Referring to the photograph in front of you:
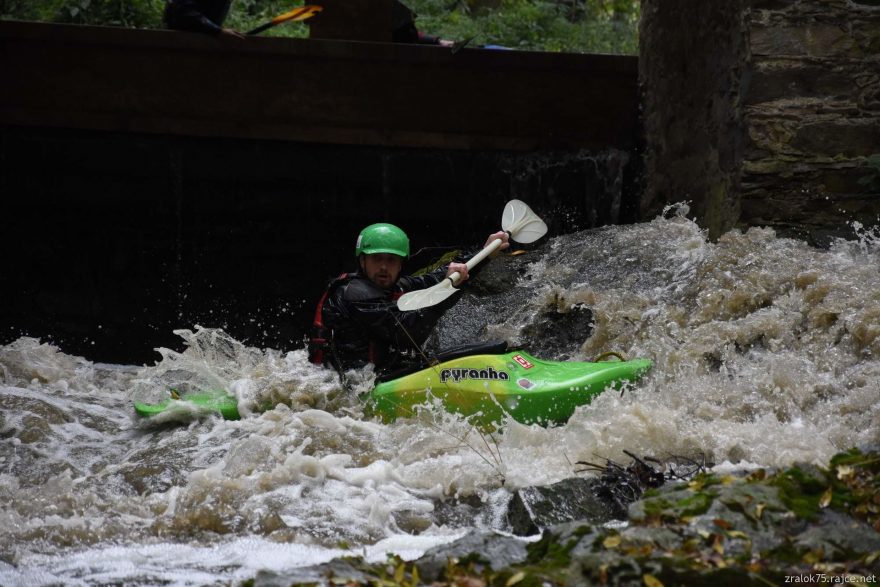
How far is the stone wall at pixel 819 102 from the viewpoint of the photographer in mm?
6609

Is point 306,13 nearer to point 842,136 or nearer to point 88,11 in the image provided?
point 88,11

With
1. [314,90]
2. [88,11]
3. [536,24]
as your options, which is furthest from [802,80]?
[88,11]

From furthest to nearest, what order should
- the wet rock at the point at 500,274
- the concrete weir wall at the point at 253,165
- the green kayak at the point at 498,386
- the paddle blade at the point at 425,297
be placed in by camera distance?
the concrete weir wall at the point at 253,165
the wet rock at the point at 500,274
the paddle blade at the point at 425,297
the green kayak at the point at 498,386

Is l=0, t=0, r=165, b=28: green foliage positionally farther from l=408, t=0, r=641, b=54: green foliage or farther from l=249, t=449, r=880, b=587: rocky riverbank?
l=249, t=449, r=880, b=587: rocky riverbank

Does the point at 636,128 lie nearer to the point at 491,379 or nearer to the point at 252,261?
the point at 252,261

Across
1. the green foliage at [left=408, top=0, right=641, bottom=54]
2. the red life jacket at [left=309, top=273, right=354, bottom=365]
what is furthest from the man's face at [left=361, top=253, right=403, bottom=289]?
the green foliage at [left=408, top=0, right=641, bottom=54]

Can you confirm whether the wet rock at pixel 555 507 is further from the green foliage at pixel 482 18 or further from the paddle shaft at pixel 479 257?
the green foliage at pixel 482 18

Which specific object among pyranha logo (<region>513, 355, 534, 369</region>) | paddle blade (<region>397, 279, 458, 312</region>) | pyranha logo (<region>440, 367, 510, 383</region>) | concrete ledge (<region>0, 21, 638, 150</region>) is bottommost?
pyranha logo (<region>440, 367, 510, 383</region>)

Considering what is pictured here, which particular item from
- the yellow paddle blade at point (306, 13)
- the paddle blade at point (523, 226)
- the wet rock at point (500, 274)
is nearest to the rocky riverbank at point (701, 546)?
the paddle blade at point (523, 226)

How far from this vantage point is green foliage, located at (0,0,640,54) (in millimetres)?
10828

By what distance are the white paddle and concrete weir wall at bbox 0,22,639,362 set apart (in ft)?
8.17

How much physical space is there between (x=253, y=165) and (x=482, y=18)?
500cm

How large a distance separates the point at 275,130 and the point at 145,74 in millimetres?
1126

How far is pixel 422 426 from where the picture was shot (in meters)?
4.88
